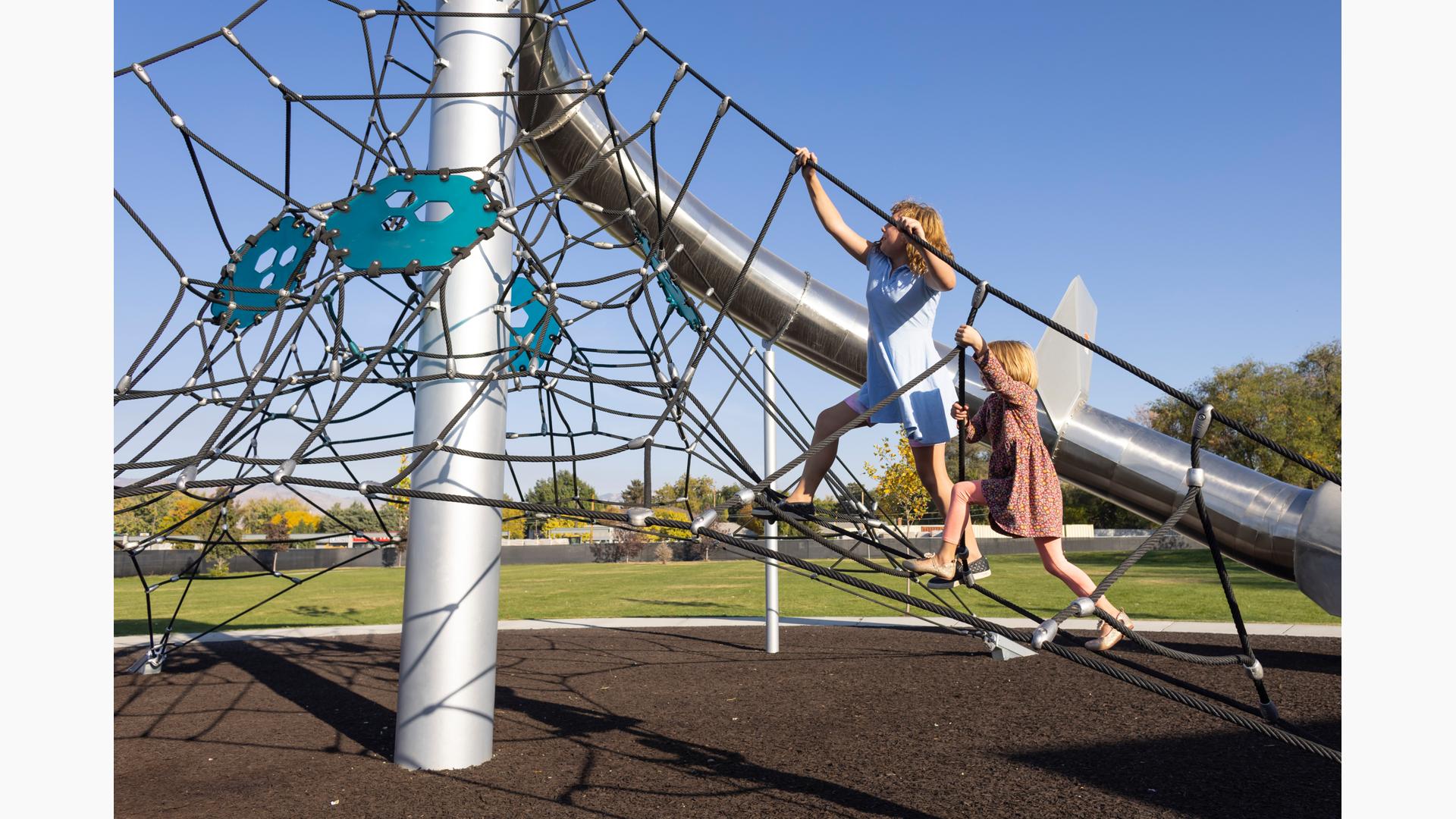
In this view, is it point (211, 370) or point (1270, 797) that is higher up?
point (211, 370)

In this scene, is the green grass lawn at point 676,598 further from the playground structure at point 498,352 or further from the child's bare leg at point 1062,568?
the child's bare leg at point 1062,568

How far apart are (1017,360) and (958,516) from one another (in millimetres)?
739

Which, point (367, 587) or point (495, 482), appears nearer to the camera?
point (495, 482)

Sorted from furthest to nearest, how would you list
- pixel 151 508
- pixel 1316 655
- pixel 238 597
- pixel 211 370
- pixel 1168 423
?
pixel 1168 423, pixel 151 508, pixel 238 597, pixel 1316 655, pixel 211 370

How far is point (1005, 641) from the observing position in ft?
23.8

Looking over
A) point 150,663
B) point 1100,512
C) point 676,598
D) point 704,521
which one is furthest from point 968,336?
point 1100,512

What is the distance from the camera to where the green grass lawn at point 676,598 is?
1125 centimetres

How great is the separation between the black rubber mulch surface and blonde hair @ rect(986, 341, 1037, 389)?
3.82 feet

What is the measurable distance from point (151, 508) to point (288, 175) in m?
17.7

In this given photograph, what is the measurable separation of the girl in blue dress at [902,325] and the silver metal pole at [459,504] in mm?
1549

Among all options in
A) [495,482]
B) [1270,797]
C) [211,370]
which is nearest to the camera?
[1270,797]

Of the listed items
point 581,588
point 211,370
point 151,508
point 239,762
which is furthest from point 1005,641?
point 151,508

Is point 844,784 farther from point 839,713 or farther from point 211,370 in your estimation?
point 211,370

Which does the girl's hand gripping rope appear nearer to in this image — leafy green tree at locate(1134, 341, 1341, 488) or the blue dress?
the blue dress
